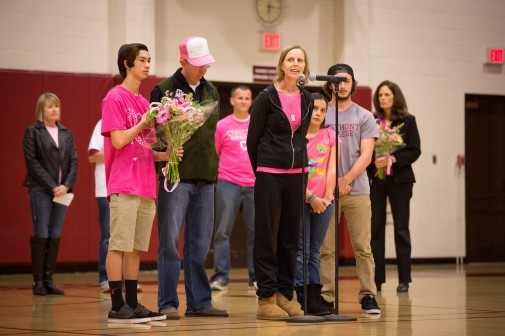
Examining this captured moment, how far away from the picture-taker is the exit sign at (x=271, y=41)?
1311 centimetres

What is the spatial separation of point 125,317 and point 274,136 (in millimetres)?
1601

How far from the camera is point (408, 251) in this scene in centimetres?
958

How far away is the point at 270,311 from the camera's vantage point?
257 inches

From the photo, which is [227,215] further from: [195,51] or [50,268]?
[195,51]

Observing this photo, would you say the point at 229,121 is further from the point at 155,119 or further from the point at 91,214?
the point at 155,119

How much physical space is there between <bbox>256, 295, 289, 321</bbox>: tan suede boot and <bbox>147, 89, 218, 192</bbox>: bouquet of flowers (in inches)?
40.3

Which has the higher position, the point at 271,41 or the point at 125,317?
the point at 271,41

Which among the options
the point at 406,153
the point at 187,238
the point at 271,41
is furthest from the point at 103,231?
the point at 271,41

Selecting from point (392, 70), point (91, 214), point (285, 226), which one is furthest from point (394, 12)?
point (285, 226)

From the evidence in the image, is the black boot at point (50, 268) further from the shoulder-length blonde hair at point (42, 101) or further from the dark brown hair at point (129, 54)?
the dark brown hair at point (129, 54)

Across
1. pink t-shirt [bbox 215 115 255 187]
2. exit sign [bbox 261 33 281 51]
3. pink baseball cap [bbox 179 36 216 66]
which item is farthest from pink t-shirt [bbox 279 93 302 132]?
exit sign [bbox 261 33 281 51]

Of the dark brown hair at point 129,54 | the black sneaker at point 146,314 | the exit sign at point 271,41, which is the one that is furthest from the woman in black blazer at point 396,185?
the exit sign at point 271,41

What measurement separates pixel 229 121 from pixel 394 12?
466 cm

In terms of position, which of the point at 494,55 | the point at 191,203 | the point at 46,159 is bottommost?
the point at 191,203
